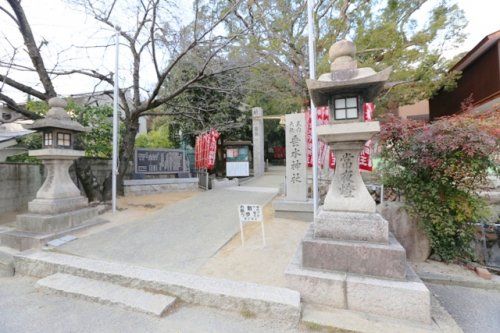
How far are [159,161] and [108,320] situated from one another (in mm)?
9362

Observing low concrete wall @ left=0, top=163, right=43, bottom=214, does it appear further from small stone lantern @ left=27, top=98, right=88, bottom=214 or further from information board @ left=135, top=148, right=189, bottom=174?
information board @ left=135, top=148, right=189, bottom=174

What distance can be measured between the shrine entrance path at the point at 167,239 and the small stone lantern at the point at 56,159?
3.82 ft

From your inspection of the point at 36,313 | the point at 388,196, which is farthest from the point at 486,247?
the point at 36,313

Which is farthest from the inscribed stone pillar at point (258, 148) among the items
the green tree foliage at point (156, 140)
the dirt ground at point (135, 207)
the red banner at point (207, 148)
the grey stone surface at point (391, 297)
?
the grey stone surface at point (391, 297)

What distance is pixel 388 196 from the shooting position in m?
6.18

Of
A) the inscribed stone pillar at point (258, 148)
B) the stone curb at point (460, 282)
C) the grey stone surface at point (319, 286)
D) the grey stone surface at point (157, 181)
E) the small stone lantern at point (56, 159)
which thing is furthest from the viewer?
the inscribed stone pillar at point (258, 148)

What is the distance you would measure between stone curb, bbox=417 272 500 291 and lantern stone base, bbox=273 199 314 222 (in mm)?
3072

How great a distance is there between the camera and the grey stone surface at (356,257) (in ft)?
9.87

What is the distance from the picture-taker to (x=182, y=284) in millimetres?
3453

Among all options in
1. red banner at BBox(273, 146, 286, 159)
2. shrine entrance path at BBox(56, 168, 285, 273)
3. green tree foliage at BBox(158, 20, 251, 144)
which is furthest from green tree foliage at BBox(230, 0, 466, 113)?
red banner at BBox(273, 146, 286, 159)

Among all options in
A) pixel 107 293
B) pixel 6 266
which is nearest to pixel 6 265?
pixel 6 266

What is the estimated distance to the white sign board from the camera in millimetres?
17281

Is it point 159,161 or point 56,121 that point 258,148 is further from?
point 56,121

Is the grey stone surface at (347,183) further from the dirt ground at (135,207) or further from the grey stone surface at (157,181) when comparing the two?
the grey stone surface at (157,181)
